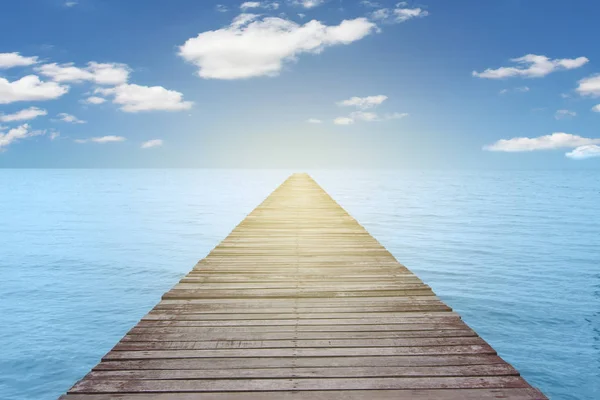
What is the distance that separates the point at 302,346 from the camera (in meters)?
3.96

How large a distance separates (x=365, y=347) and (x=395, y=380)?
0.60m

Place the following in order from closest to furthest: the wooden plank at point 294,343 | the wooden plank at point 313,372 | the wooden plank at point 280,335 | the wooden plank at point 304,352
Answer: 1. the wooden plank at point 313,372
2. the wooden plank at point 304,352
3. the wooden plank at point 294,343
4. the wooden plank at point 280,335

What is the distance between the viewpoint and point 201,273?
6809 millimetres

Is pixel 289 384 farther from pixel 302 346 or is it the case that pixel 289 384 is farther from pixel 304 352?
pixel 302 346

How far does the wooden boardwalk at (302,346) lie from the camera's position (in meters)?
3.27

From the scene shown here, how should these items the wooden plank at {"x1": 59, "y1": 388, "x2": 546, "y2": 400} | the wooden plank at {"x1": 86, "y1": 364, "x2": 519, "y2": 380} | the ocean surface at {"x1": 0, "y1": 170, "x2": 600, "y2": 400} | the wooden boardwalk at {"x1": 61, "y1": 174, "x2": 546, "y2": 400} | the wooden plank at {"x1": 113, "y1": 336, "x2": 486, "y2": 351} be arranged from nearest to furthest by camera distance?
the wooden plank at {"x1": 59, "y1": 388, "x2": 546, "y2": 400} → the wooden boardwalk at {"x1": 61, "y1": 174, "x2": 546, "y2": 400} → the wooden plank at {"x1": 86, "y1": 364, "x2": 519, "y2": 380} → the wooden plank at {"x1": 113, "y1": 336, "x2": 486, "y2": 351} → the ocean surface at {"x1": 0, "y1": 170, "x2": 600, "y2": 400}

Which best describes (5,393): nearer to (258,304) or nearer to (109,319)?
(109,319)

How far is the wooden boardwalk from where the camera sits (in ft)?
10.7

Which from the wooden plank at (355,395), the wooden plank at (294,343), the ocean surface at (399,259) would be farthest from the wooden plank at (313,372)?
the ocean surface at (399,259)

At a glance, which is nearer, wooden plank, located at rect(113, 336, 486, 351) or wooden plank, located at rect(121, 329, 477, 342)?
wooden plank, located at rect(113, 336, 486, 351)

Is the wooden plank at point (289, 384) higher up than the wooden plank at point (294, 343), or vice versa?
the wooden plank at point (294, 343)

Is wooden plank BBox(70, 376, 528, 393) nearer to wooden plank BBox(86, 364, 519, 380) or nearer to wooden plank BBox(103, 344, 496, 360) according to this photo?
wooden plank BBox(86, 364, 519, 380)

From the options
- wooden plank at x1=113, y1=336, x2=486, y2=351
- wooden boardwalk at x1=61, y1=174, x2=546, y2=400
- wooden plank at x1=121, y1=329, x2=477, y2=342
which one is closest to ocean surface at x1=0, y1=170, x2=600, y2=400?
wooden boardwalk at x1=61, y1=174, x2=546, y2=400

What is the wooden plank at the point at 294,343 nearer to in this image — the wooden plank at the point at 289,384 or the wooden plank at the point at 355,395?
the wooden plank at the point at 289,384
